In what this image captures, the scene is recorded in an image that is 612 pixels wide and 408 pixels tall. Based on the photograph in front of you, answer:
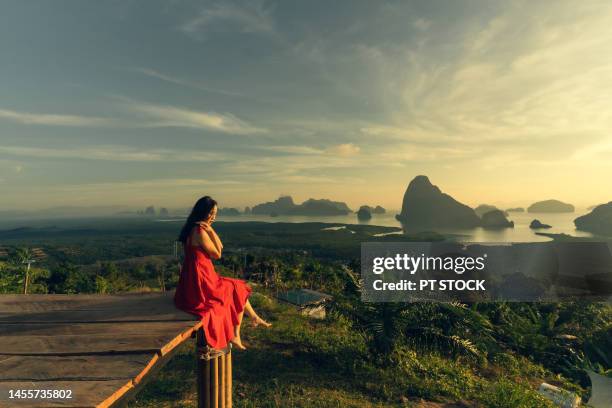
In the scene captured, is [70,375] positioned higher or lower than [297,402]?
higher

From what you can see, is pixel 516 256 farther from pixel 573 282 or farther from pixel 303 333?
pixel 303 333

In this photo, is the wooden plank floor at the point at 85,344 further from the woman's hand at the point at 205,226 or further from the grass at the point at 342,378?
the grass at the point at 342,378

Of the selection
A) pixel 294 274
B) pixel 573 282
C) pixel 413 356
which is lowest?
pixel 573 282

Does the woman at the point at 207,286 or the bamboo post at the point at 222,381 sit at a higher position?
the woman at the point at 207,286

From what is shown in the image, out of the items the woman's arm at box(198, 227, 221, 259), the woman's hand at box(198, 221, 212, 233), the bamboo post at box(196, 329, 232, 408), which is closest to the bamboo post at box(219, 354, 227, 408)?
the bamboo post at box(196, 329, 232, 408)

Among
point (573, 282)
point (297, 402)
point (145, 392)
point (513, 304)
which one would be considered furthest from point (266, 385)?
point (573, 282)

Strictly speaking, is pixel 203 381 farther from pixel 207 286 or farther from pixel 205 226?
pixel 205 226

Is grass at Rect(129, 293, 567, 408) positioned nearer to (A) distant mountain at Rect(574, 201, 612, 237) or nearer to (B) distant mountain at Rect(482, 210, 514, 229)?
(A) distant mountain at Rect(574, 201, 612, 237)

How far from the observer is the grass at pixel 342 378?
4.55 meters

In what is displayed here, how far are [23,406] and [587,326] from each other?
506 inches

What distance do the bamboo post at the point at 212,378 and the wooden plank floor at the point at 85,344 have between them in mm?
324

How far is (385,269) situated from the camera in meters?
6.69

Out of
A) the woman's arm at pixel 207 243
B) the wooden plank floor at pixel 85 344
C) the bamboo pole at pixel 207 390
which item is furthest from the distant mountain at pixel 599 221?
the wooden plank floor at pixel 85 344

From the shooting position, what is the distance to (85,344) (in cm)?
251
